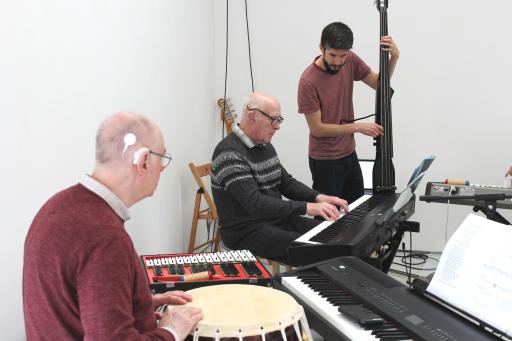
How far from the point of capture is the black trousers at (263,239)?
2.77 meters

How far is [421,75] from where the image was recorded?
449 cm

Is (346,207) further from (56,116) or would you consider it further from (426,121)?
(426,121)

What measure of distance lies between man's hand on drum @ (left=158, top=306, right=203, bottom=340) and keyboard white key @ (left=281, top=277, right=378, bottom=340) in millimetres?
398

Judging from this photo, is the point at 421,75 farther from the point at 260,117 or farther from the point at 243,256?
the point at 243,256

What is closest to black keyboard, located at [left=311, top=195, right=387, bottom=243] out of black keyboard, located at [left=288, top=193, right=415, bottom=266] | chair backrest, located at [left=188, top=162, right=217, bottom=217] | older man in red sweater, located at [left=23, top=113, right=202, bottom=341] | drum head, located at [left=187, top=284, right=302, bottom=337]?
black keyboard, located at [left=288, top=193, right=415, bottom=266]

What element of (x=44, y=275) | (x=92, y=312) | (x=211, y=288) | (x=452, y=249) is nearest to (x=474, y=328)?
(x=452, y=249)

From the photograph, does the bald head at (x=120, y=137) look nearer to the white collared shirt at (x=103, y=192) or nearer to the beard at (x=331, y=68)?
the white collared shirt at (x=103, y=192)

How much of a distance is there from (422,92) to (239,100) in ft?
5.17

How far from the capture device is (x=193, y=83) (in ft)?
13.7

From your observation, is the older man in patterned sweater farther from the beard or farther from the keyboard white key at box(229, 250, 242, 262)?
the beard

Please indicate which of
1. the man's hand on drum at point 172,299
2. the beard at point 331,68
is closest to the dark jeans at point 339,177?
the beard at point 331,68

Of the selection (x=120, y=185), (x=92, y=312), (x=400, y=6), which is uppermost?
(x=400, y=6)

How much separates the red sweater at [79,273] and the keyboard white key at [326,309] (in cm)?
57

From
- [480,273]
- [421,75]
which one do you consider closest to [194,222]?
[421,75]
